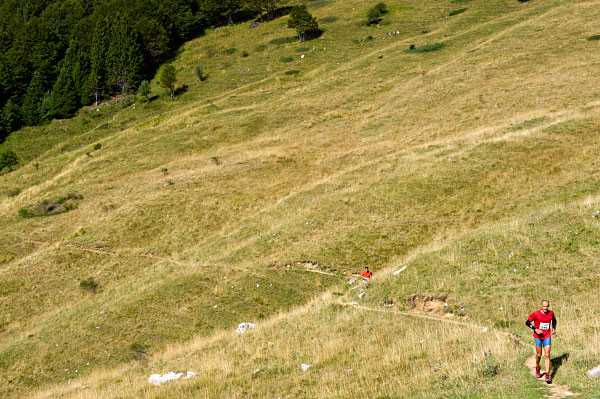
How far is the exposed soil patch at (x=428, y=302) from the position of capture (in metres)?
18.2

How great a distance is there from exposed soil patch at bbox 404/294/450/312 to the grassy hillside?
33 centimetres

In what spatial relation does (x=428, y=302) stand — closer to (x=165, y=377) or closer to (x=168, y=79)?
(x=165, y=377)

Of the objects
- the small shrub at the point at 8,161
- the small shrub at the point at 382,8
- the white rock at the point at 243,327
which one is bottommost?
the white rock at the point at 243,327

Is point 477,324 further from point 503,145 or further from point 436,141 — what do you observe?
point 436,141

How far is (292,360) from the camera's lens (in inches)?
620

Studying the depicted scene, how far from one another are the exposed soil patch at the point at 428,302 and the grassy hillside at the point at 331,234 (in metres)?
0.33

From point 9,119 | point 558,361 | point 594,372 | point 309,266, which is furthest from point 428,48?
point 9,119

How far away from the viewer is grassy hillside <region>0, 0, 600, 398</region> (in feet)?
49.7

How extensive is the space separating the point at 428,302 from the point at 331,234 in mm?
11449

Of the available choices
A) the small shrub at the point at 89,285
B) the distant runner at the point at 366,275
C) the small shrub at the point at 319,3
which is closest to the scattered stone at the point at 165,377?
the distant runner at the point at 366,275

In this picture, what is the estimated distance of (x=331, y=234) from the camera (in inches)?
1163

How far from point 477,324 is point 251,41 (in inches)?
3714

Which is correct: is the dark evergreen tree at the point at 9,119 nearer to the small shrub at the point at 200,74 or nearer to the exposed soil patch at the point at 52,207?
the small shrub at the point at 200,74

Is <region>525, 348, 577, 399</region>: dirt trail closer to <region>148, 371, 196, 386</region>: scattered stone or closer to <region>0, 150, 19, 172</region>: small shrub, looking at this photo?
<region>148, 371, 196, 386</region>: scattered stone
